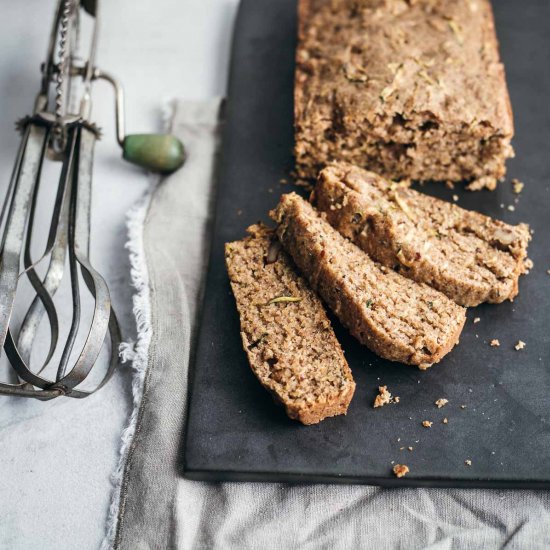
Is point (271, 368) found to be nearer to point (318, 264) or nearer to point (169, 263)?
point (318, 264)

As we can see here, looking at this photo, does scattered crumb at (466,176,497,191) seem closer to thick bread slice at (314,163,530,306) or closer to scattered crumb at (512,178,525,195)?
scattered crumb at (512,178,525,195)

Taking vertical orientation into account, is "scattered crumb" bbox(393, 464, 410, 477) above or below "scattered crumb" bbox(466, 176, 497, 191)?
below

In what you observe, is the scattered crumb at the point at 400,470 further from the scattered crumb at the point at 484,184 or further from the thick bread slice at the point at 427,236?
the scattered crumb at the point at 484,184

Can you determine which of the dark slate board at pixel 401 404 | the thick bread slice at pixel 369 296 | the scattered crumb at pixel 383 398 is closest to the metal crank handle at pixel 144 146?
the dark slate board at pixel 401 404

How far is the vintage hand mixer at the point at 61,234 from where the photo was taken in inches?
126

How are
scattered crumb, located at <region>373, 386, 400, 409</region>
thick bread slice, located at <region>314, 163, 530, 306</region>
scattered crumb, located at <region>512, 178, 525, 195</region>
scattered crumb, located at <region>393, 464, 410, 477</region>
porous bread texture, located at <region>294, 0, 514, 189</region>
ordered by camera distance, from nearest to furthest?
scattered crumb, located at <region>393, 464, 410, 477</region>
scattered crumb, located at <region>373, 386, 400, 409</region>
thick bread slice, located at <region>314, 163, 530, 306</region>
porous bread texture, located at <region>294, 0, 514, 189</region>
scattered crumb, located at <region>512, 178, 525, 195</region>

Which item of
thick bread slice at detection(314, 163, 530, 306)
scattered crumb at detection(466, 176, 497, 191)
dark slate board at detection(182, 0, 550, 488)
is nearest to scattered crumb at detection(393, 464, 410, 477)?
dark slate board at detection(182, 0, 550, 488)

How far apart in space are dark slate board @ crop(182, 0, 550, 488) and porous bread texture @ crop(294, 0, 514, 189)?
0.77 ft

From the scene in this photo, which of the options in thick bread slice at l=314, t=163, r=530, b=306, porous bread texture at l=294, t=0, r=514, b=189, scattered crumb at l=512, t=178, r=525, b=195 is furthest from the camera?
scattered crumb at l=512, t=178, r=525, b=195

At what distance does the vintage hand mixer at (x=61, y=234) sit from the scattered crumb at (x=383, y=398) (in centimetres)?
129

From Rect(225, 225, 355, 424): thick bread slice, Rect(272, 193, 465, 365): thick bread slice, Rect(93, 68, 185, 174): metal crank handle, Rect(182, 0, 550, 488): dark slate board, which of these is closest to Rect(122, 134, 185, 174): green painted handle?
Rect(93, 68, 185, 174): metal crank handle

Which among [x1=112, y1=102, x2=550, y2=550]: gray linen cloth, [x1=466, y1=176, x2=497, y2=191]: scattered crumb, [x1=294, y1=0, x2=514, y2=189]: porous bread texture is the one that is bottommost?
[x1=112, y1=102, x2=550, y2=550]: gray linen cloth

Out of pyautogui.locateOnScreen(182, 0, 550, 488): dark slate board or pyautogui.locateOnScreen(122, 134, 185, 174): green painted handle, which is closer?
pyautogui.locateOnScreen(182, 0, 550, 488): dark slate board

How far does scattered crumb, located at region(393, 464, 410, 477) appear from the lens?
3.15m
